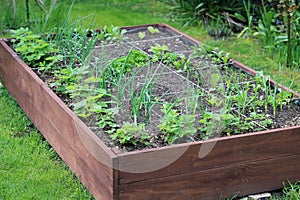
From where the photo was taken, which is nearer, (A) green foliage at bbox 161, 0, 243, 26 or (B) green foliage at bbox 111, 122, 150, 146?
(B) green foliage at bbox 111, 122, 150, 146

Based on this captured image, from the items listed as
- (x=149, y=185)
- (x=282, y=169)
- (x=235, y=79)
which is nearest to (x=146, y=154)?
(x=149, y=185)

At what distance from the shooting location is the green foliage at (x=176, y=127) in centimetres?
346

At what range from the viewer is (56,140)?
403cm

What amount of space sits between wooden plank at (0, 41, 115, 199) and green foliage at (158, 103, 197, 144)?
40 cm

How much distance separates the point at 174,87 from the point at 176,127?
86 cm

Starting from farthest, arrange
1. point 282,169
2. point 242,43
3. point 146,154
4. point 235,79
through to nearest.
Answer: point 242,43
point 235,79
point 282,169
point 146,154

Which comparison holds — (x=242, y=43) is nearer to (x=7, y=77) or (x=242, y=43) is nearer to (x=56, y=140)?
(x=7, y=77)

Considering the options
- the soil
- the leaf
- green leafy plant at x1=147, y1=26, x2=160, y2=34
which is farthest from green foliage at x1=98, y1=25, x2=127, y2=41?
the leaf

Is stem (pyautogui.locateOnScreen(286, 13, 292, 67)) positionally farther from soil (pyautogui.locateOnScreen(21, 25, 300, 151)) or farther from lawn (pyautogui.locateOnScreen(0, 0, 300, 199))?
soil (pyautogui.locateOnScreen(21, 25, 300, 151))

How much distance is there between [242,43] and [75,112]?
10.3 feet

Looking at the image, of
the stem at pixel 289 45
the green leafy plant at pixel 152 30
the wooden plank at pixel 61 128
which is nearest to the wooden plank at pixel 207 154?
the wooden plank at pixel 61 128

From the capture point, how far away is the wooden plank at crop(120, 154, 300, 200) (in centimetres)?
324

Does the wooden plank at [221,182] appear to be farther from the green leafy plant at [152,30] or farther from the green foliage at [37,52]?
the green leafy plant at [152,30]

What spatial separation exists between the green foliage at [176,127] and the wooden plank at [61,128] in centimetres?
40
